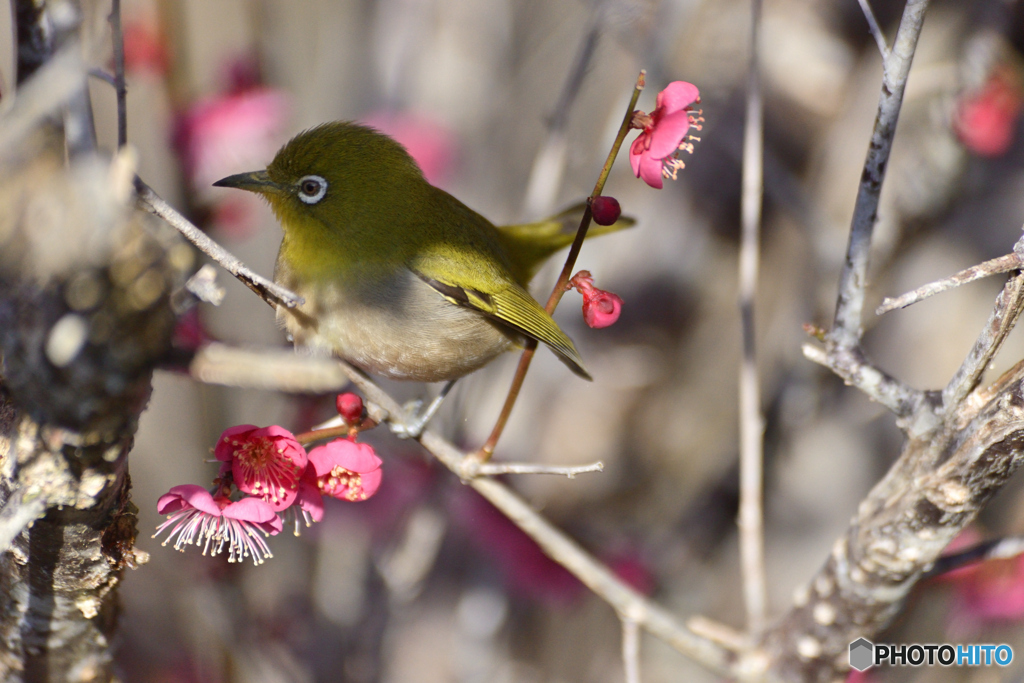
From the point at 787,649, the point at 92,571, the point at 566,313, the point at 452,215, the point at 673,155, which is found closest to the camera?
the point at 92,571

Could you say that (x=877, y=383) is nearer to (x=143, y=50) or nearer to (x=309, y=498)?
(x=309, y=498)

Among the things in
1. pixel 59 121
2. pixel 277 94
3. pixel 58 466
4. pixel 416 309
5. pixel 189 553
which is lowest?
pixel 189 553

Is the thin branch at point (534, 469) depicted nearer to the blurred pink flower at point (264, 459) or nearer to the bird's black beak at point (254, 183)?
the blurred pink flower at point (264, 459)

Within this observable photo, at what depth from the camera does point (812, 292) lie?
314cm

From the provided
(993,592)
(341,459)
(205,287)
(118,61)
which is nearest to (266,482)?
(341,459)

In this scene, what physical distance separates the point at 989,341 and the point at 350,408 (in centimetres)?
123

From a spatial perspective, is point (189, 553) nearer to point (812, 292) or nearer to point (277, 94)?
point (277, 94)

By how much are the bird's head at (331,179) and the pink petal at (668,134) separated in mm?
728

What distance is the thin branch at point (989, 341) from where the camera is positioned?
1.26 meters

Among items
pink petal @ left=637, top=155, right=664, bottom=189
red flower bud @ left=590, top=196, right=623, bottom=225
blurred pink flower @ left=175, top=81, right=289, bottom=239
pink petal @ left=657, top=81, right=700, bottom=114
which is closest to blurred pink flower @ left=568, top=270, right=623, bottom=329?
red flower bud @ left=590, top=196, right=623, bottom=225

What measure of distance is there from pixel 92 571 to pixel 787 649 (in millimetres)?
1553

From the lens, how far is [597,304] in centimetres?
139

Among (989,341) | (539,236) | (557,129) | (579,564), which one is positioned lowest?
(579,564)

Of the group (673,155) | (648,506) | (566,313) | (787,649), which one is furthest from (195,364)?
(648,506)
